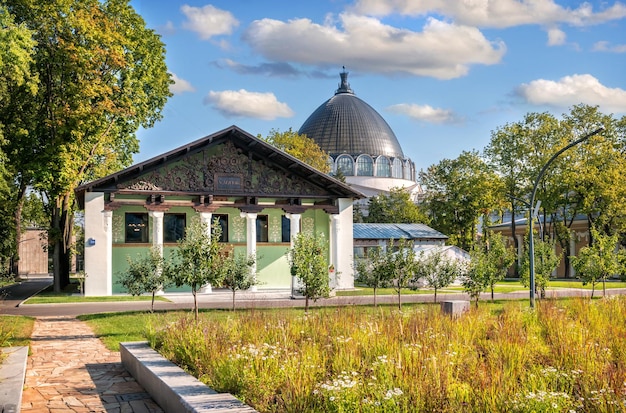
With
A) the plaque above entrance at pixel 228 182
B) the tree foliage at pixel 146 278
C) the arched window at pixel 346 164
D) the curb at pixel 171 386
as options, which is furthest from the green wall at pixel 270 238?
the arched window at pixel 346 164

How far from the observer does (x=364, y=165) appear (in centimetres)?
11769

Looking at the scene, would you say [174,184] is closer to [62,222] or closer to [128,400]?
[62,222]

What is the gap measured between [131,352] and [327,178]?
1085 inches

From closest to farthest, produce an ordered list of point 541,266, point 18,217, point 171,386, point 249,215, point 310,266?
point 171,386
point 310,266
point 541,266
point 249,215
point 18,217

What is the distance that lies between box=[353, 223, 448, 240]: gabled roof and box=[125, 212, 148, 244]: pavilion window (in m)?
16.5

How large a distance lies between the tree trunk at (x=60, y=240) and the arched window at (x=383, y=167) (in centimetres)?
8022

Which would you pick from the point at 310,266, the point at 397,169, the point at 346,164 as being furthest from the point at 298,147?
the point at 397,169

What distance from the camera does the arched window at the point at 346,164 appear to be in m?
116

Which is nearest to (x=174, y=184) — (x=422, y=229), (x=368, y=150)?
(x=422, y=229)

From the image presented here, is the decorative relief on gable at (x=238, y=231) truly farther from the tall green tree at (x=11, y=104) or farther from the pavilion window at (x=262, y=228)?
the tall green tree at (x=11, y=104)

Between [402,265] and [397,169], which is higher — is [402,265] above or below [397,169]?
below

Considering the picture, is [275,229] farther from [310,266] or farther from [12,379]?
[12,379]

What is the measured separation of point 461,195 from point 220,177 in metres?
28.9

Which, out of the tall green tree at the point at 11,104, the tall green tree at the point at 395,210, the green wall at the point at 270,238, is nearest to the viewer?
the tall green tree at the point at 11,104
